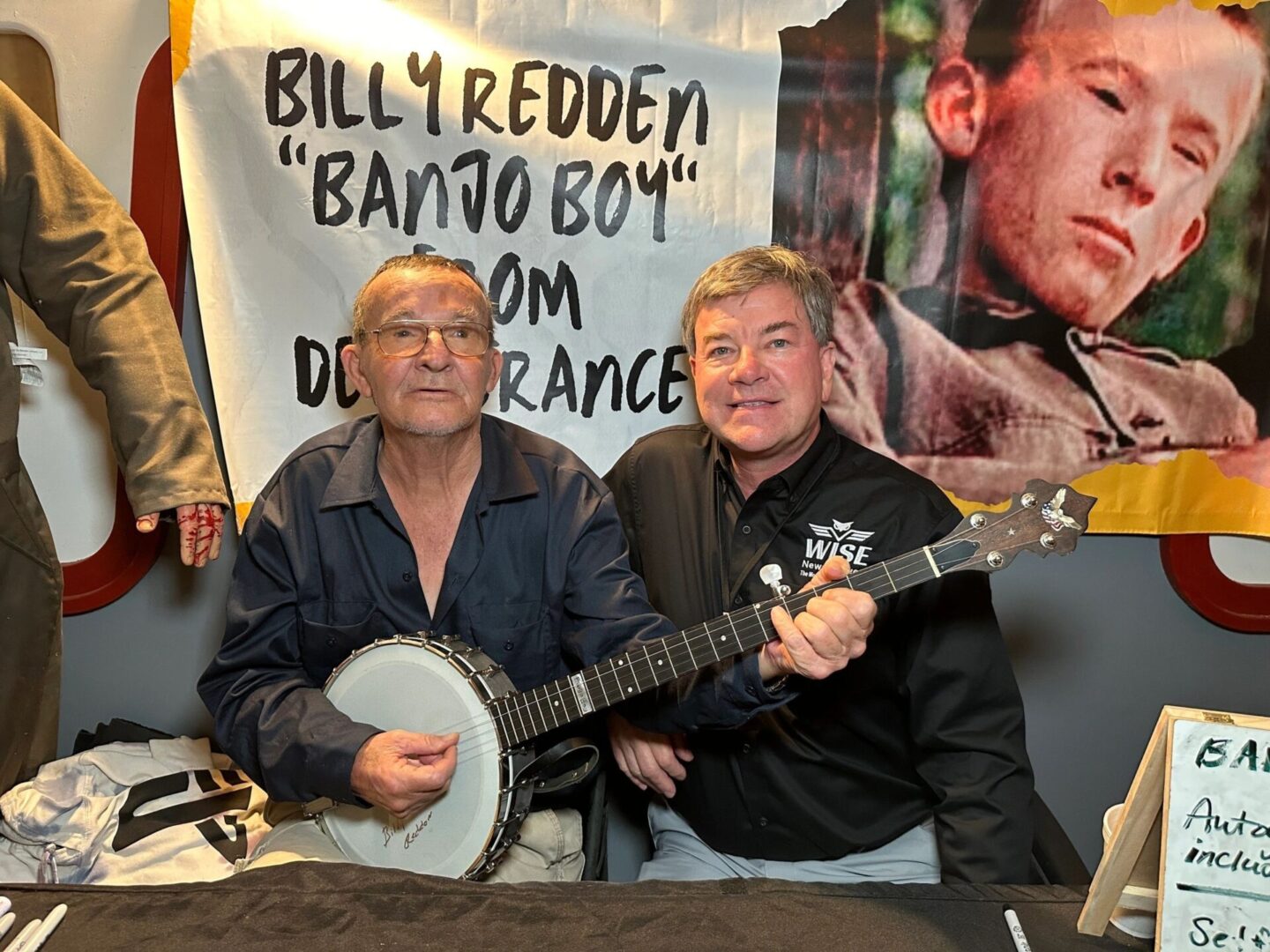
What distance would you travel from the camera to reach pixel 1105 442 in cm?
258

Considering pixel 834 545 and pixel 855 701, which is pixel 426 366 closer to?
pixel 834 545

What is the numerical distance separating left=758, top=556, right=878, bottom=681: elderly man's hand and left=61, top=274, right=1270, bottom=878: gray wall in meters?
1.19

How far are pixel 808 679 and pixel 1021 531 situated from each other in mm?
615

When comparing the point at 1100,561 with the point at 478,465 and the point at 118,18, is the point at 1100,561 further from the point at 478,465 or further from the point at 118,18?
the point at 118,18

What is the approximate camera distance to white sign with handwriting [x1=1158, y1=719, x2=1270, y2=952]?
1.11m

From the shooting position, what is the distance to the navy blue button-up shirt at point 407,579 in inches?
77.9

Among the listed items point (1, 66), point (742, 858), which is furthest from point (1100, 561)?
point (1, 66)

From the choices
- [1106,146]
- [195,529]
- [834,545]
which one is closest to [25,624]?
[195,529]

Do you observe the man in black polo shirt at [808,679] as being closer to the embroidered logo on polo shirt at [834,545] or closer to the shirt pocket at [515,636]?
the embroidered logo on polo shirt at [834,545]

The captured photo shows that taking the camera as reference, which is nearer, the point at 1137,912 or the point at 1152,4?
the point at 1137,912

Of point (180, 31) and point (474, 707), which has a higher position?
point (180, 31)

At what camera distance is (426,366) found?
1979 millimetres
